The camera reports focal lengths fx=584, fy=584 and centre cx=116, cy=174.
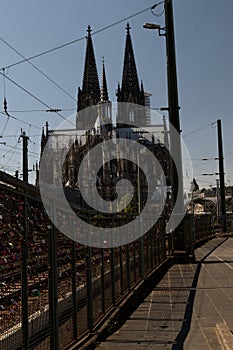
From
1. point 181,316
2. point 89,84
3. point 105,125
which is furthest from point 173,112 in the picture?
point 89,84

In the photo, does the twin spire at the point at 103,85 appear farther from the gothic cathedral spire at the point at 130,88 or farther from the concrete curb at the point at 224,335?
the concrete curb at the point at 224,335

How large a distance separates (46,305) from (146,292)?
261 inches

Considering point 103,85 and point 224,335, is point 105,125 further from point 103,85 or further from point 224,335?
point 224,335

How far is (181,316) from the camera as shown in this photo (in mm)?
8938

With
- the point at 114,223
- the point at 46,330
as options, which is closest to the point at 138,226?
the point at 114,223

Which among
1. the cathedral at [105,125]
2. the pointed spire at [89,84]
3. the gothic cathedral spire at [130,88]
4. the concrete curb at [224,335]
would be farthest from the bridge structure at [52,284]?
the gothic cathedral spire at [130,88]

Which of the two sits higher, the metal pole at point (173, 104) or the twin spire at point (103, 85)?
the twin spire at point (103, 85)

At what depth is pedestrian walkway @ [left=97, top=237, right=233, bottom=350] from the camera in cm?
709

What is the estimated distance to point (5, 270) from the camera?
4.55m

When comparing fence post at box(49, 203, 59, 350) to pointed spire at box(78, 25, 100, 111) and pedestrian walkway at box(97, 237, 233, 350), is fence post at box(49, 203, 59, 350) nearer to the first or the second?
pedestrian walkway at box(97, 237, 233, 350)

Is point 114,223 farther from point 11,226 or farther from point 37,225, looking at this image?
point 11,226

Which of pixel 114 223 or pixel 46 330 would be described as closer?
pixel 46 330

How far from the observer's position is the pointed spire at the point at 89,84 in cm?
10369

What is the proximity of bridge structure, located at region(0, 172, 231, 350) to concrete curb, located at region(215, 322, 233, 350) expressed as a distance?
590 millimetres
